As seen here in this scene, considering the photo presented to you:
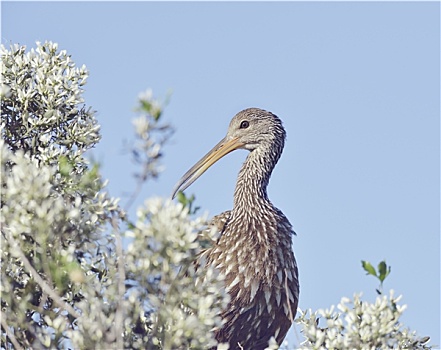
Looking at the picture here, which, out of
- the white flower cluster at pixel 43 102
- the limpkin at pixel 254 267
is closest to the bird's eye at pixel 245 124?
the limpkin at pixel 254 267

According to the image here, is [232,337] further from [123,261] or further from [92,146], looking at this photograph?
[123,261]

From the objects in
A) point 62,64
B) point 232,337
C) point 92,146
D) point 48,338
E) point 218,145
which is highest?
point 218,145

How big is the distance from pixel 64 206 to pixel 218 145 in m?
4.27

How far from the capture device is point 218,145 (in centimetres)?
849

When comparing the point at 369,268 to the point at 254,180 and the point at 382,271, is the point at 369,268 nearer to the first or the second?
the point at 382,271

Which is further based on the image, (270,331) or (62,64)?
(270,331)

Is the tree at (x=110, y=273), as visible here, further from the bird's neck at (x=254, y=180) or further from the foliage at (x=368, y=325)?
the bird's neck at (x=254, y=180)

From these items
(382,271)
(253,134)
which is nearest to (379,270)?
(382,271)

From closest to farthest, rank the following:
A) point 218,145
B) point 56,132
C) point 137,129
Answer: point 137,129 < point 56,132 < point 218,145

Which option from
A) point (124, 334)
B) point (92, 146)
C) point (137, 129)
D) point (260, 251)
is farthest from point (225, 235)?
point (137, 129)

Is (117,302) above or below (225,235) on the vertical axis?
below

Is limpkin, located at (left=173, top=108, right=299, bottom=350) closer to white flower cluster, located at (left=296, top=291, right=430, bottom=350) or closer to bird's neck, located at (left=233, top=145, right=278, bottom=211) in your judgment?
bird's neck, located at (left=233, top=145, right=278, bottom=211)

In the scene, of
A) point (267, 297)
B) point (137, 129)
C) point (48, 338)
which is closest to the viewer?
point (137, 129)

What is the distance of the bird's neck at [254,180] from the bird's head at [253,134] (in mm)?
80
